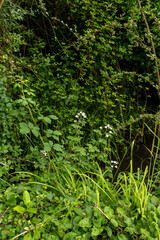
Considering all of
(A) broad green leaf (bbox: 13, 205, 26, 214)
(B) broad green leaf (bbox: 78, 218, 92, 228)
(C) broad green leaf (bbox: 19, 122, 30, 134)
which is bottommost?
(A) broad green leaf (bbox: 13, 205, 26, 214)

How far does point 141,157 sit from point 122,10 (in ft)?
6.18

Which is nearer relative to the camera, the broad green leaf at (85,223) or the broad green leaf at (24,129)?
the broad green leaf at (85,223)

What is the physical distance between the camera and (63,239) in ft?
4.80

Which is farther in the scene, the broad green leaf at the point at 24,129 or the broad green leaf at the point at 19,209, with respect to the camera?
the broad green leaf at the point at 24,129

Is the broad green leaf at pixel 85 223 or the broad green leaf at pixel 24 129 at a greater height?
the broad green leaf at pixel 24 129

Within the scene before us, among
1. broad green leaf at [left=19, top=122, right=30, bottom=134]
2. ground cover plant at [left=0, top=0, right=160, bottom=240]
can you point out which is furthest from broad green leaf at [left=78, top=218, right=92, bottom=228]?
broad green leaf at [left=19, top=122, right=30, bottom=134]

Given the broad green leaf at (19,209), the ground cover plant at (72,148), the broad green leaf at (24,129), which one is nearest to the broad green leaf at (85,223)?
the ground cover plant at (72,148)

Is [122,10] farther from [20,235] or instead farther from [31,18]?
[20,235]

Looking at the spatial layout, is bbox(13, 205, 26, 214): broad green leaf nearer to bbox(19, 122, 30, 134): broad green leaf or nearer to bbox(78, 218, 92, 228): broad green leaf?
bbox(78, 218, 92, 228): broad green leaf

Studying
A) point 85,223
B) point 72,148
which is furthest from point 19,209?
point 72,148

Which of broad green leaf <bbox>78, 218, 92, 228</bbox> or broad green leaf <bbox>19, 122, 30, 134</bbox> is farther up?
broad green leaf <bbox>19, 122, 30, 134</bbox>

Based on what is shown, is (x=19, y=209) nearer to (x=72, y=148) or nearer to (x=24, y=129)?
(x=24, y=129)

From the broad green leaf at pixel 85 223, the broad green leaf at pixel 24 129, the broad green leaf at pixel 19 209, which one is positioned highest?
the broad green leaf at pixel 24 129

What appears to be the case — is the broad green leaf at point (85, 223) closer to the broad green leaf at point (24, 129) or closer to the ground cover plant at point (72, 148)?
the ground cover plant at point (72, 148)
